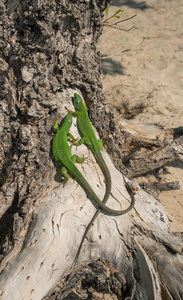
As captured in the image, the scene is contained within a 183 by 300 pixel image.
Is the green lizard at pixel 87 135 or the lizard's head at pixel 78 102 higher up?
the lizard's head at pixel 78 102

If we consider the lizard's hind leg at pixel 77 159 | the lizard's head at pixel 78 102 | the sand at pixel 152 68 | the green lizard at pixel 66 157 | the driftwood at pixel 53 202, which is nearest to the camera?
the driftwood at pixel 53 202

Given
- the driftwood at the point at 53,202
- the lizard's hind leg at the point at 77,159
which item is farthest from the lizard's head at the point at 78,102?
the lizard's hind leg at the point at 77,159

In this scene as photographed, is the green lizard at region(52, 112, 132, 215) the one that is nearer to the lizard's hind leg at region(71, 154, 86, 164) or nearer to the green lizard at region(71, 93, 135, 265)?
the lizard's hind leg at region(71, 154, 86, 164)

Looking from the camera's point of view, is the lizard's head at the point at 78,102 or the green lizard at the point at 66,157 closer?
the green lizard at the point at 66,157

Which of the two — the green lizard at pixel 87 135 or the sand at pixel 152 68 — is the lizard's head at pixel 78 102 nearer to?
the green lizard at pixel 87 135

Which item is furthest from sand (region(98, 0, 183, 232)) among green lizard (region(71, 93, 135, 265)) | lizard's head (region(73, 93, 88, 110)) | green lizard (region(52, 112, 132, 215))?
lizard's head (region(73, 93, 88, 110))

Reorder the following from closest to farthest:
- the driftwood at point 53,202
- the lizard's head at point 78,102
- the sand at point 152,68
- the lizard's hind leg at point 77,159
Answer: the driftwood at point 53,202 < the lizard's hind leg at point 77,159 < the lizard's head at point 78,102 < the sand at point 152,68

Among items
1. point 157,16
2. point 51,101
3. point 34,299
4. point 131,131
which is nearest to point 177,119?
point 131,131
